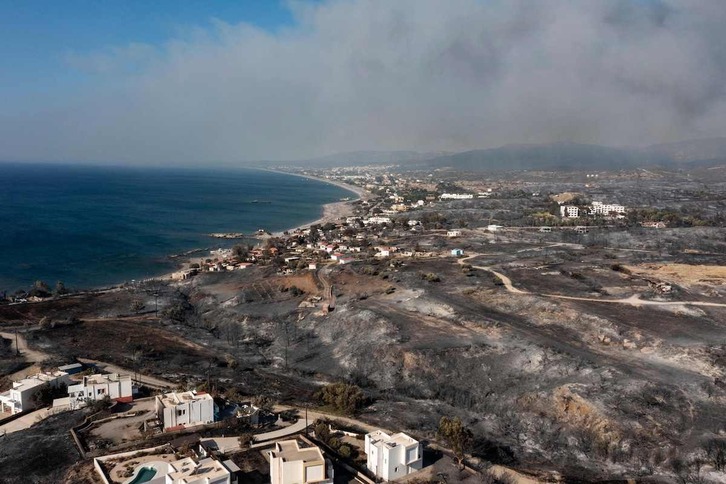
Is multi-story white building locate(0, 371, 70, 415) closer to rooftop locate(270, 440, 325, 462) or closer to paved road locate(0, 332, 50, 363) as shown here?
paved road locate(0, 332, 50, 363)

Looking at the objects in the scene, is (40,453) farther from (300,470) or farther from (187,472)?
(300,470)

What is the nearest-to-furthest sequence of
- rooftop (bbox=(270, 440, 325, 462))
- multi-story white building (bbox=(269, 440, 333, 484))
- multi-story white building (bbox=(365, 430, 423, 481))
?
multi-story white building (bbox=(269, 440, 333, 484))
rooftop (bbox=(270, 440, 325, 462))
multi-story white building (bbox=(365, 430, 423, 481))

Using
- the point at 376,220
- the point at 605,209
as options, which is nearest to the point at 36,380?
the point at 376,220

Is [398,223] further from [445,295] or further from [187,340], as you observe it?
[187,340]

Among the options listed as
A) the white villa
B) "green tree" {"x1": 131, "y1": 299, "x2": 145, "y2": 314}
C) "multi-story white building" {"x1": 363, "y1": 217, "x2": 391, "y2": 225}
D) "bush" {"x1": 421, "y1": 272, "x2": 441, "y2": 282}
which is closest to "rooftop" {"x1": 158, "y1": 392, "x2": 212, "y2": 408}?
the white villa

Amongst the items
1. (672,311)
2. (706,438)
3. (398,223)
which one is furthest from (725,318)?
(398,223)

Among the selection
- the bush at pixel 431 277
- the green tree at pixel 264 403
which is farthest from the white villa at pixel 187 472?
the bush at pixel 431 277

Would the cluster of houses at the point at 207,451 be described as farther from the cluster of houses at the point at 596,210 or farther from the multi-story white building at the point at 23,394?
the cluster of houses at the point at 596,210
